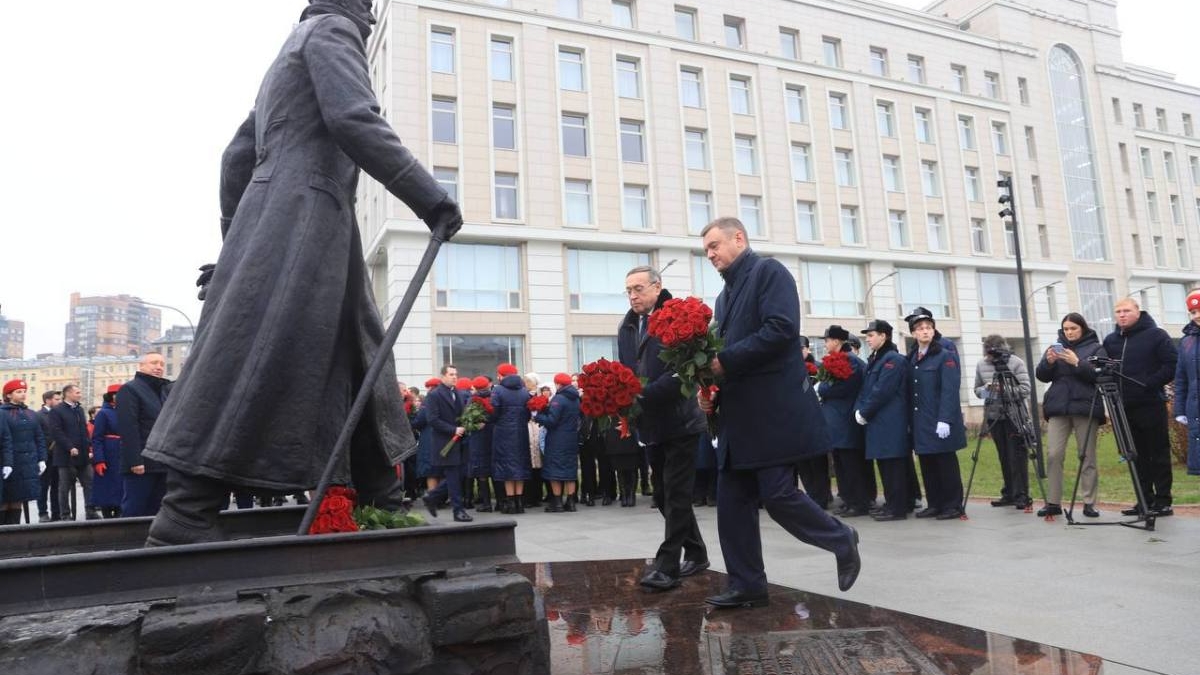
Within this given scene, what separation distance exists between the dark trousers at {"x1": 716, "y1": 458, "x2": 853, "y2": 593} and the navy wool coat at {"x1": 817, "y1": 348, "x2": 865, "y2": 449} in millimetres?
5944

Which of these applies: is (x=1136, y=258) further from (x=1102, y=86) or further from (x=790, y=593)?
(x=790, y=593)

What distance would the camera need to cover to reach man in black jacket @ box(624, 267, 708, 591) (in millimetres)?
5375

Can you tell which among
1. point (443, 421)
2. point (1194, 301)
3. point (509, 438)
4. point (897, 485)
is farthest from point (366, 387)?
point (509, 438)

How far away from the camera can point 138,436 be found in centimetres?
863

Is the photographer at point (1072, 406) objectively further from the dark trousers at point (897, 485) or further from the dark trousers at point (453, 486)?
the dark trousers at point (453, 486)

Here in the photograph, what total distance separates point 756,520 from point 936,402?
556cm

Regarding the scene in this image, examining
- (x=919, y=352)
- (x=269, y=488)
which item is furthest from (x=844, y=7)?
(x=269, y=488)

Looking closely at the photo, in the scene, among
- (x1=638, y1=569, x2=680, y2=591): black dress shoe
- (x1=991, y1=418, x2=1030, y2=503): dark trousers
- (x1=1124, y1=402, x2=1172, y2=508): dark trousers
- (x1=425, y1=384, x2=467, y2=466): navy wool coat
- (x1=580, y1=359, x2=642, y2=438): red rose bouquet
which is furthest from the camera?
(x1=425, y1=384, x2=467, y2=466): navy wool coat

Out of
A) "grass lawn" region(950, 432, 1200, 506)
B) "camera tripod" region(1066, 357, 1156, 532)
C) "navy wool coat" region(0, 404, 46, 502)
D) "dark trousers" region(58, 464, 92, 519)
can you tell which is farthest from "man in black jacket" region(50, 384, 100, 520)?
"grass lawn" region(950, 432, 1200, 506)

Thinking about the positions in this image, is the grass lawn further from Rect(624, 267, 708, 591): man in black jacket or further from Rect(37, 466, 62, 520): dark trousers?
Rect(37, 466, 62, 520): dark trousers

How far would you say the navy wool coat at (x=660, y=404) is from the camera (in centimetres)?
536

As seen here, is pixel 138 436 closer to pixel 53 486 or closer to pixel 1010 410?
pixel 53 486

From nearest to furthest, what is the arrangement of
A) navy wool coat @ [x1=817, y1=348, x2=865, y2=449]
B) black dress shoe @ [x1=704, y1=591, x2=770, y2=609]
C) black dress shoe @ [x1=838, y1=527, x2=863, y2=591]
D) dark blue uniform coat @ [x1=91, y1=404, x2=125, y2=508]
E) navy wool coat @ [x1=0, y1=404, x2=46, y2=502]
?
black dress shoe @ [x1=838, y1=527, x2=863, y2=591], black dress shoe @ [x1=704, y1=591, x2=770, y2=609], navy wool coat @ [x1=817, y1=348, x2=865, y2=449], navy wool coat @ [x1=0, y1=404, x2=46, y2=502], dark blue uniform coat @ [x1=91, y1=404, x2=125, y2=508]

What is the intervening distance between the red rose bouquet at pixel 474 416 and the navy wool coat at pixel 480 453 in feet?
0.99
